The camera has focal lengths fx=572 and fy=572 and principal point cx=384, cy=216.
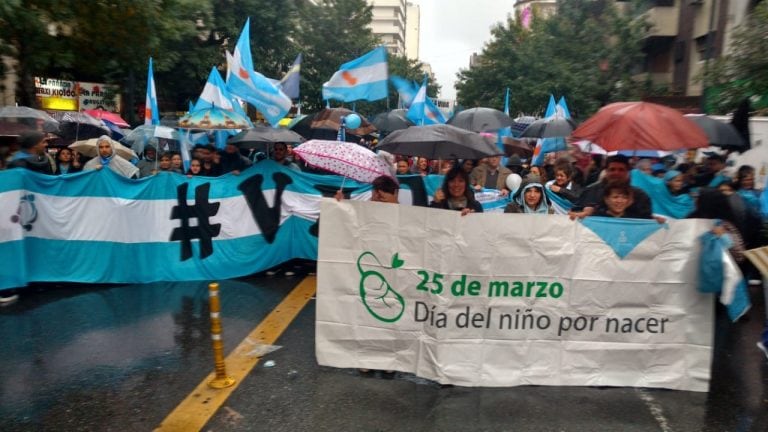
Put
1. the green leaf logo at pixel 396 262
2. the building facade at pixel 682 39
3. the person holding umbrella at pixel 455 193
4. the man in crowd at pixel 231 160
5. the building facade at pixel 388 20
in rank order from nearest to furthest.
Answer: the green leaf logo at pixel 396 262 → the person holding umbrella at pixel 455 193 → the man in crowd at pixel 231 160 → the building facade at pixel 682 39 → the building facade at pixel 388 20

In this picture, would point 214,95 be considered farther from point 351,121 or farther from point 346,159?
point 346,159

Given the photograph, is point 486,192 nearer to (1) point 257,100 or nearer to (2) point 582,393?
(1) point 257,100

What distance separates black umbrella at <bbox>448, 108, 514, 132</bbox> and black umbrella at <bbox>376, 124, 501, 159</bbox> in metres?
4.73

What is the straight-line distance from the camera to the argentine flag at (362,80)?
32.3ft

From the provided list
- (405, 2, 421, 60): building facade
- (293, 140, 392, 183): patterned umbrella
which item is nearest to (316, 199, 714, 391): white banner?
(293, 140, 392, 183): patterned umbrella

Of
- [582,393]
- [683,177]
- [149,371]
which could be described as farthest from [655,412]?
[683,177]

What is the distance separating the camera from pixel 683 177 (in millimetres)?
9609

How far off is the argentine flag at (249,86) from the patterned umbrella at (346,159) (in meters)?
2.27

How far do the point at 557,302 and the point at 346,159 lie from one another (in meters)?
2.75

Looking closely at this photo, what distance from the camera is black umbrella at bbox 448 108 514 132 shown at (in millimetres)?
11008

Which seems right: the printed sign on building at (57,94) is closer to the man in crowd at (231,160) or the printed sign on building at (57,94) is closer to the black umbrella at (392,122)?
the black umbrella at (392,122)

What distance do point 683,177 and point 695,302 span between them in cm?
Result: 559

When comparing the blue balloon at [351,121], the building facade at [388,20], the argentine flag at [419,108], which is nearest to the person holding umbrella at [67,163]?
the blue balloon at [351,121]

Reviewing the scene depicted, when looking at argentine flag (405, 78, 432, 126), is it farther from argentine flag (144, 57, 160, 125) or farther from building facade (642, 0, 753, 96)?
building facade (642, 0, 753, 96)
